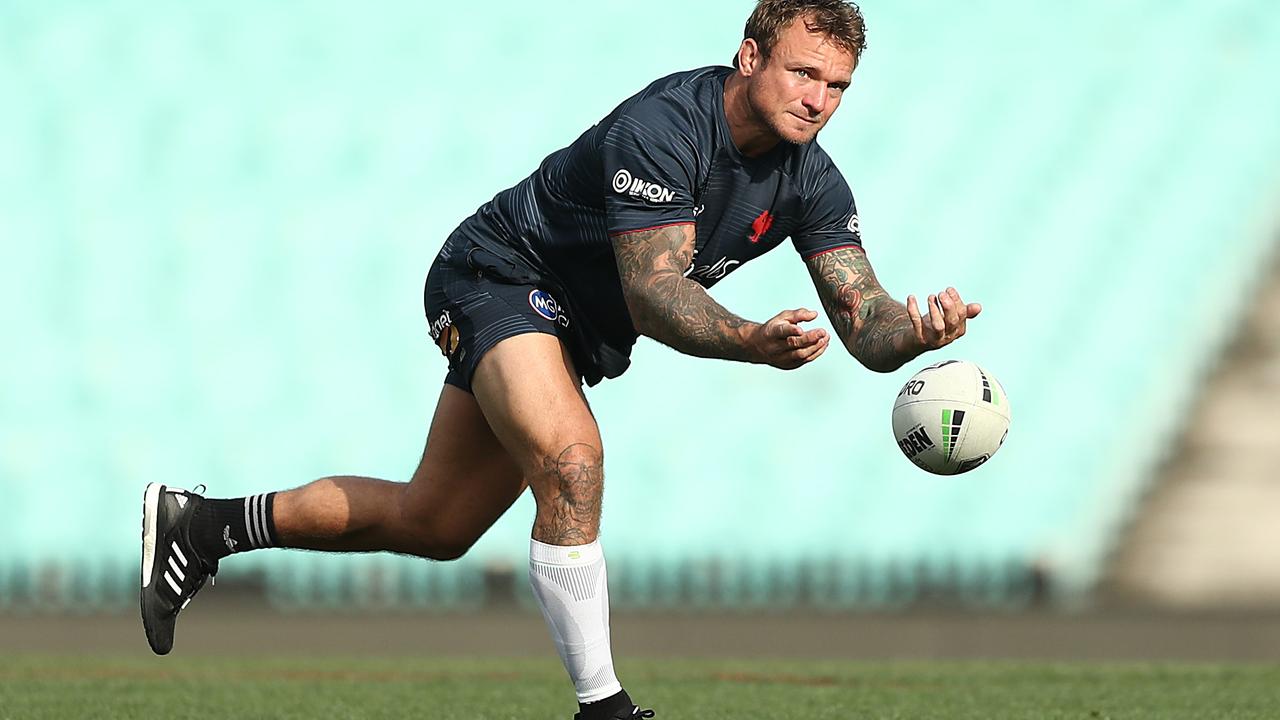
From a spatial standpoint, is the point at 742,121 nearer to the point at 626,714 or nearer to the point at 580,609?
the point at 580,609

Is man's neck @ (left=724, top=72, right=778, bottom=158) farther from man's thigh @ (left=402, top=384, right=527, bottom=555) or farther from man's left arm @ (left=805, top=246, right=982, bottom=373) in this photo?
man's thigh @ (left=402, top=384, right=527, bottom=555)

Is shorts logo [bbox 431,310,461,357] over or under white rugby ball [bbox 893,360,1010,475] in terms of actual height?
over

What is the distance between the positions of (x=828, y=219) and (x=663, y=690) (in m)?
3.34

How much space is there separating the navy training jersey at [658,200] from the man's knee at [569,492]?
76 centimetres

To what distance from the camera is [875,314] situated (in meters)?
6.00

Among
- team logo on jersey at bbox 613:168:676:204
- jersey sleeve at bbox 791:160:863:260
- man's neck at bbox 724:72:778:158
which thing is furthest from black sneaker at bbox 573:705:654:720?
man's neck at bbox 724:72:778:158

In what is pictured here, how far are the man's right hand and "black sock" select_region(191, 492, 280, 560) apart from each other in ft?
7.98

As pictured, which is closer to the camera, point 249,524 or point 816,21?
point 816,21

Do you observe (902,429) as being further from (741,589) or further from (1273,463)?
(1273,463)

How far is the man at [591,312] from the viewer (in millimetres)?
5586

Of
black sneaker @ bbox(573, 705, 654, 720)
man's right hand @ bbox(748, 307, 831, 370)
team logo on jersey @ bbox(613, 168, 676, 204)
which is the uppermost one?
team logo on jersey @ bbox(613, 168, 676, 204)

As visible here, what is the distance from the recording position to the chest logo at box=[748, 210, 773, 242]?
20.2 feet

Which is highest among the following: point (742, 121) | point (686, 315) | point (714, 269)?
point (742, 121)

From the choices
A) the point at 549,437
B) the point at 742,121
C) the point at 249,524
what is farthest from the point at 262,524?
the point at 742,121
